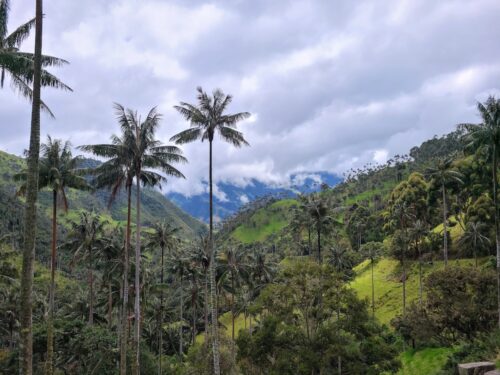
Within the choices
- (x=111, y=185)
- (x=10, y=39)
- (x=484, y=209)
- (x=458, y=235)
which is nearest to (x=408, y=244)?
(x=458, y=235)

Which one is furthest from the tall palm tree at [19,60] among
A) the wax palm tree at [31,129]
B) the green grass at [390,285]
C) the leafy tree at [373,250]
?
the leafy tree at [373,250]

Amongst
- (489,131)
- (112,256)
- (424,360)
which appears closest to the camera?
(489,131)

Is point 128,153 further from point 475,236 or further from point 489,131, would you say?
point 475,236

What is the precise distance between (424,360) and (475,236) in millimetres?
28606

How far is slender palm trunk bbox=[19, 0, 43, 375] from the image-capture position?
1595 cm

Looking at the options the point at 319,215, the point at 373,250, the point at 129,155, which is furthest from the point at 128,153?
the point at 373,250

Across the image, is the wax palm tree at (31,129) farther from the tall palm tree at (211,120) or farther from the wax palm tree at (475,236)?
the wax palm tree at (475,236)

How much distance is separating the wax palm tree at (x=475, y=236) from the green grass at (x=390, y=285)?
3.26 metres

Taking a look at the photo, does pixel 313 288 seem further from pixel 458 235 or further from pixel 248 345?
pixel 458 235

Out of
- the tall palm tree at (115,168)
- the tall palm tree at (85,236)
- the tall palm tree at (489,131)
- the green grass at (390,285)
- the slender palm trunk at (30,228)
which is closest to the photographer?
the slender palm trunk at (30,228)

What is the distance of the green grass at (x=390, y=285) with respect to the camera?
77.1 metres

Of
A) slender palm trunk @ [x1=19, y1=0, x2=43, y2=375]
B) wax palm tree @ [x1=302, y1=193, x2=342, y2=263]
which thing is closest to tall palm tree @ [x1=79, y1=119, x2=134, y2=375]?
slender palm trunk @ [x1=19, y1=0, x2=43, y2=375]

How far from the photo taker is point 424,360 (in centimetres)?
5259

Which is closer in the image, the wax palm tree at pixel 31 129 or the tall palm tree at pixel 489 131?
the wax palm tree at pixel 31 129
